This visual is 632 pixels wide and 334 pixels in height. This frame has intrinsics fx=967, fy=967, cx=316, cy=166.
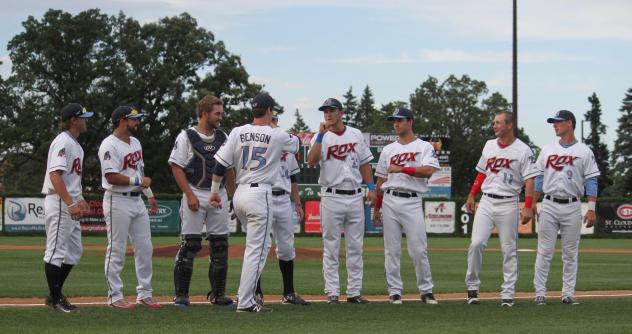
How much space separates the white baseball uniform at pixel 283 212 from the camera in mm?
9961

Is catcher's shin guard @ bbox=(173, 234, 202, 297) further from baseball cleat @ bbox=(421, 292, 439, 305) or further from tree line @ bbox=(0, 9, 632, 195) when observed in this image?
tree line @ bbox=(0, 9, 632, 195)

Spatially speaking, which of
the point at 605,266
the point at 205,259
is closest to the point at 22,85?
the point at 205,259

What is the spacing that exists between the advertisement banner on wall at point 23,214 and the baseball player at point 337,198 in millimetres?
25646

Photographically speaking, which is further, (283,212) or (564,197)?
(564,197)

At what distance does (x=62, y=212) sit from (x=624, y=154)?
74663mm

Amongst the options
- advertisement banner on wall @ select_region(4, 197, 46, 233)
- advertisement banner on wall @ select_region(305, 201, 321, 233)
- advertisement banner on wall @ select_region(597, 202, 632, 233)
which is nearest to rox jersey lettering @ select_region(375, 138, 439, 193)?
advertisement banner on wall @ select_region(305, 201, 321, 233)

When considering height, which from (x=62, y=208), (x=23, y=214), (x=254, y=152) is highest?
(x=254, y=152)

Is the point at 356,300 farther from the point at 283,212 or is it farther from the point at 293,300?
the point at 283,212

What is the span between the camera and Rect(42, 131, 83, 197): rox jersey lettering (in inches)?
367

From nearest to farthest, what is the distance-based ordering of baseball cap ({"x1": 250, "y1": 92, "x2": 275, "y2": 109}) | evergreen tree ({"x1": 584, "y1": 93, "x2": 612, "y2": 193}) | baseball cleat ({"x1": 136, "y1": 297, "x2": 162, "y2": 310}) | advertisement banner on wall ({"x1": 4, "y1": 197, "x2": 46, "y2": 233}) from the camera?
baseball cap ({"x1": 250, "y1": 92, "x2": 275, "y2": 109}) → baseball cleat ({"x1": 136, "y1": 297, "x2": 162, "y2": 310}) → advertisement banner on wall ({"x1": 4, "y1": 197, "x2": 46, "y2": 233}) → evergreen tree ({"x1": 584, "y1": 93, "x2": 612, "y2": 193})

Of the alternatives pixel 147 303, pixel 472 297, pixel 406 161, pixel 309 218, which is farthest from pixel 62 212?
pixel 309 218

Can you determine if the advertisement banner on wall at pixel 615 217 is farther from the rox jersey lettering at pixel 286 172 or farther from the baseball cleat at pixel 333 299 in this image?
the rox jersey lettering at pixel 286 172

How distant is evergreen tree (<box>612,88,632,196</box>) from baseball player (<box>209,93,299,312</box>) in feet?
223

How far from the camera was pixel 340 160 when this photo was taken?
10.6 m
